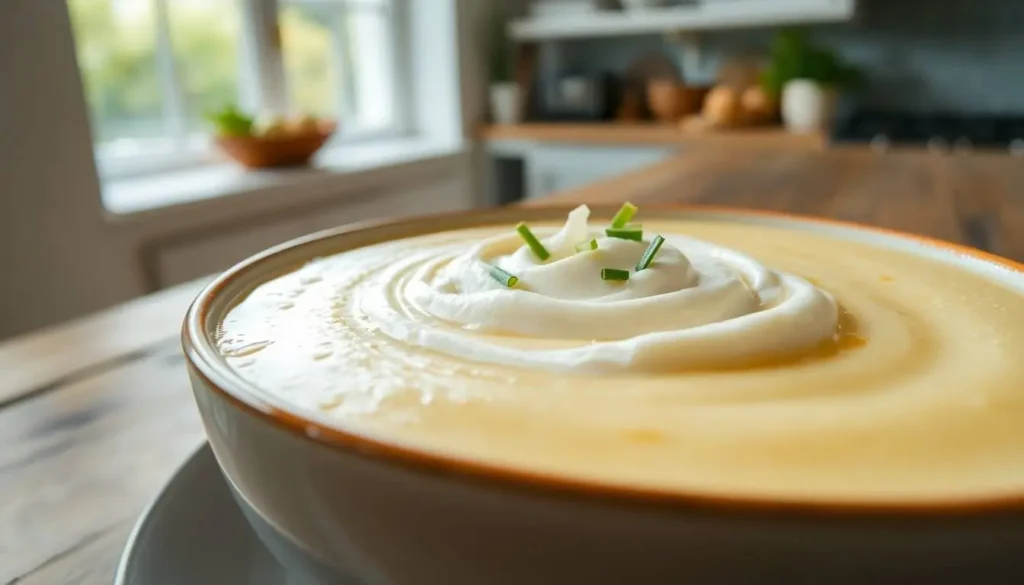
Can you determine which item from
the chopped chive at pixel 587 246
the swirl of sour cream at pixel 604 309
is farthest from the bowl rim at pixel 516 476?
the chopped chive at pixel 587 246

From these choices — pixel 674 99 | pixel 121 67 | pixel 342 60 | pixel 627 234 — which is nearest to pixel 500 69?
pixel 342 60

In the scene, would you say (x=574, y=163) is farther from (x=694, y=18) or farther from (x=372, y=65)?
(x=372, y=65)

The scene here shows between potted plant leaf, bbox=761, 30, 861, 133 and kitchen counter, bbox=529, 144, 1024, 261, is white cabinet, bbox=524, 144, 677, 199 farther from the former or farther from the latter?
kitchen counter, bbox=529, 144, 1024, 261

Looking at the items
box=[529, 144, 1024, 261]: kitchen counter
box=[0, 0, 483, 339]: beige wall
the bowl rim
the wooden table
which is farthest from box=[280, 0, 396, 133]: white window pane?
the bowl rim

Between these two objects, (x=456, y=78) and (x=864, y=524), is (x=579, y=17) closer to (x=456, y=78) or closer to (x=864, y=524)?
(x=456, y=78)

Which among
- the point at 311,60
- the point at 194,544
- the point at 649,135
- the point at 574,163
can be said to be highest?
the point at 311,60

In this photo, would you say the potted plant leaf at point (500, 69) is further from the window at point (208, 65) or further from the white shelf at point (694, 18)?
the window at point (208, 65)
